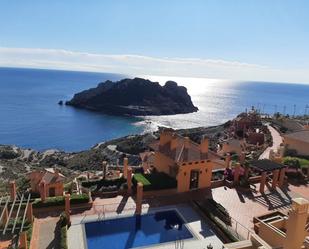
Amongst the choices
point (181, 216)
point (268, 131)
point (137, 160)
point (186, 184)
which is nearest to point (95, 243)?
point (181, 216)

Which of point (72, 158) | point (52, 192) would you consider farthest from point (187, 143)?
point (72, 158)

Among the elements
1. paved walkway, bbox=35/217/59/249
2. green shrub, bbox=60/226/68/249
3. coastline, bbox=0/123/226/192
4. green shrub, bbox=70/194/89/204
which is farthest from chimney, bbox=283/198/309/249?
coastline, bbox=0/123/226/192

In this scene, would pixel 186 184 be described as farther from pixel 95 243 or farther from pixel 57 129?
pixel 57 129

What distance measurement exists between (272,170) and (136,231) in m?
13.4

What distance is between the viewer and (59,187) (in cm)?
2538

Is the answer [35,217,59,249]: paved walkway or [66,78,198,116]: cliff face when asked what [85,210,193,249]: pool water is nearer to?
[35,217,59,249]: paved walkway

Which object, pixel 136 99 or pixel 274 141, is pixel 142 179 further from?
pixel 136 99

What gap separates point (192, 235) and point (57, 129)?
8303cm

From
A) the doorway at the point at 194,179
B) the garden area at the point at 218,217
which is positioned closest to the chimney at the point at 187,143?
the doorway at the point at 194,179

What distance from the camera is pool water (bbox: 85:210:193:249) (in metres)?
20.0

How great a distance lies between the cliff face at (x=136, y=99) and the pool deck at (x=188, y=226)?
10107cm

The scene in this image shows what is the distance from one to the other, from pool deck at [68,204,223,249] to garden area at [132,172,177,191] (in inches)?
88.5

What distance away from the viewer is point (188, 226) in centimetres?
2208

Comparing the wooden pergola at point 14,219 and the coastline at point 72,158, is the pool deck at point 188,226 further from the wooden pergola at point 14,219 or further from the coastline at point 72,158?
the coastline at point 72,158
